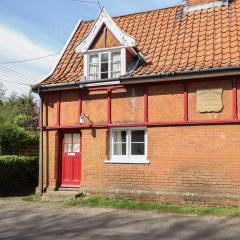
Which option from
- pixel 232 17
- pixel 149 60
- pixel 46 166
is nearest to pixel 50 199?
pixel 46 166

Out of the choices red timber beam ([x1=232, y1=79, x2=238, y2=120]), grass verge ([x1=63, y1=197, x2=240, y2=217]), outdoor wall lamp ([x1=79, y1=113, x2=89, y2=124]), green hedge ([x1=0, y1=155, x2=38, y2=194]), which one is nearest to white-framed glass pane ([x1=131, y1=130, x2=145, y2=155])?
grass verge ([x1=63, y1=197, x2=240, y2=217])

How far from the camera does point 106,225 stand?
1163 centimetres

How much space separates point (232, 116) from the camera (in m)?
13.8

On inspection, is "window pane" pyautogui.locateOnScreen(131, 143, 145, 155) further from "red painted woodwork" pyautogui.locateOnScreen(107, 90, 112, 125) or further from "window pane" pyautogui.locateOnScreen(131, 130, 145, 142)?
"red painted woodwork" pyautogui.locateOnScreen(107, 90, 112, 125)

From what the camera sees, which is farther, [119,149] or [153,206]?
[119,149]

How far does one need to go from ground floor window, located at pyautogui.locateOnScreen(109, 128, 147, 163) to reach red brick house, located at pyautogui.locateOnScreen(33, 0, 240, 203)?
35mm

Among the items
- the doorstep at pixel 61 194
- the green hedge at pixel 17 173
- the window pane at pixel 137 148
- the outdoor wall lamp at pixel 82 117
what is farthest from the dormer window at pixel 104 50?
the green hedge at pixel 17 173

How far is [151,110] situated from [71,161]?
3.93 metres

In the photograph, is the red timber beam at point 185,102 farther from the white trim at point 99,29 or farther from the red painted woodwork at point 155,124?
the white trim at point 99,29

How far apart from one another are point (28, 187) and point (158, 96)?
8044 millimetres

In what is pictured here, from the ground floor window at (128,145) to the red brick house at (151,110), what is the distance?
35 mm

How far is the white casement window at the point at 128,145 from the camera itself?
15.4 metres

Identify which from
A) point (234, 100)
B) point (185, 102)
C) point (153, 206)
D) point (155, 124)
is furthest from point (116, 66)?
point (153, 206)

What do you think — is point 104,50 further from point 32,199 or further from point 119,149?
point 32,199
